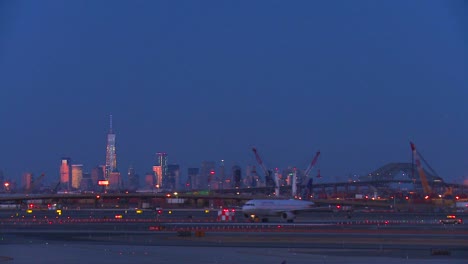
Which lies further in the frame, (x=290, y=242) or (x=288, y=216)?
(x=288, y=216)

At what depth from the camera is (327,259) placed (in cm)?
4353

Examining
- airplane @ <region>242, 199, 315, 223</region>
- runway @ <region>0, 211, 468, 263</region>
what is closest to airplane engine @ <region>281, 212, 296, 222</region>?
airplane @ <region>242, 199, 315, 223</region>

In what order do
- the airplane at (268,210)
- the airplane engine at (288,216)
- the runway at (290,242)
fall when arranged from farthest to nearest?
the airplane at (268,210)
the airplane engine at (288,216)
the runway at (290,242)

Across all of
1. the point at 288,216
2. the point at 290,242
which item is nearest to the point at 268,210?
the point at 288,216

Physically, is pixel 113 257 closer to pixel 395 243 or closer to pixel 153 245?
pixel 153 245

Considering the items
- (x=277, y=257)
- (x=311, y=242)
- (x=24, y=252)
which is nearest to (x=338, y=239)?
(x=311, y=242)

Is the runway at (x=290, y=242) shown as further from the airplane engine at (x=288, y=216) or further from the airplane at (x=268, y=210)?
the airplane at (x=268, y=210)

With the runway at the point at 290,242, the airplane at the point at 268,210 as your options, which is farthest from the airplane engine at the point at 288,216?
the runway at the point at 290,242

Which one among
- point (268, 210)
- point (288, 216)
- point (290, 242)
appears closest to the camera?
point (290, 242)

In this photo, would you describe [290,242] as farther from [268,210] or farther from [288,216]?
[268,210]

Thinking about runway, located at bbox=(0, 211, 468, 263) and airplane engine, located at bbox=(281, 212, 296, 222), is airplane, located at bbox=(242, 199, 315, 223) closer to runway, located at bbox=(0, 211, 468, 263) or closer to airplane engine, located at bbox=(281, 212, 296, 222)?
airplane engine, located at bbox=(281, 212, 296, 222)

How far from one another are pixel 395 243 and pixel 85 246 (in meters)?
17.9

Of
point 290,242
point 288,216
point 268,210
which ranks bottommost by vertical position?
point 290,242

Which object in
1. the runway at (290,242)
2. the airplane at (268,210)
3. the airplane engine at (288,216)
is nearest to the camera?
the runway at (290,242)
